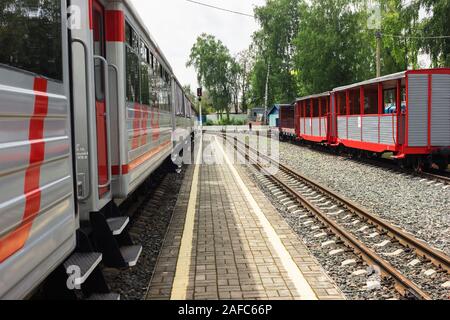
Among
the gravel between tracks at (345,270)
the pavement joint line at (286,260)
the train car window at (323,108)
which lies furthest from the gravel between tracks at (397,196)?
the train car window at (323,108)

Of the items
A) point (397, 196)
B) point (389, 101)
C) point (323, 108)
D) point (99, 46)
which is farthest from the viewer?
point (323, 108)

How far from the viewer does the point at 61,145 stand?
10.2ft

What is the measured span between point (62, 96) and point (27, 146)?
763 millimetres

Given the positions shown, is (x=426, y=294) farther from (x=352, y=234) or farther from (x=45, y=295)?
(x=45, y=295)

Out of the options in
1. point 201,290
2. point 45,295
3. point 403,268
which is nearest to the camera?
point 45,295

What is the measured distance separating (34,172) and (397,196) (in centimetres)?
890

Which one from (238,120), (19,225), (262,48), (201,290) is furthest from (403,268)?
(238,120)

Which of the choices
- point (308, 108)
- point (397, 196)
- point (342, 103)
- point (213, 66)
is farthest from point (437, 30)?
point (213, 66)

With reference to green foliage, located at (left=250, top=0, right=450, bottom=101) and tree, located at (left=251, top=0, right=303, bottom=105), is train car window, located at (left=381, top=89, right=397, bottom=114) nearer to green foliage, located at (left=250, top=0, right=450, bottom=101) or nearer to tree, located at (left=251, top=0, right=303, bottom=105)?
green foliage, located at (left=250, top=0, right=450, bottom=101)

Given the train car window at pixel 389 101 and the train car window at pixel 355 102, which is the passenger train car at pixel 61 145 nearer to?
the train car window at pixel 389 101

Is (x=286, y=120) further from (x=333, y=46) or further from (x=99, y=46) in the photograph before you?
(x=99, y=46)

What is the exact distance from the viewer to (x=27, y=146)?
2.50 m

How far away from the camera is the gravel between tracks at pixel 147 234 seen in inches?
199
